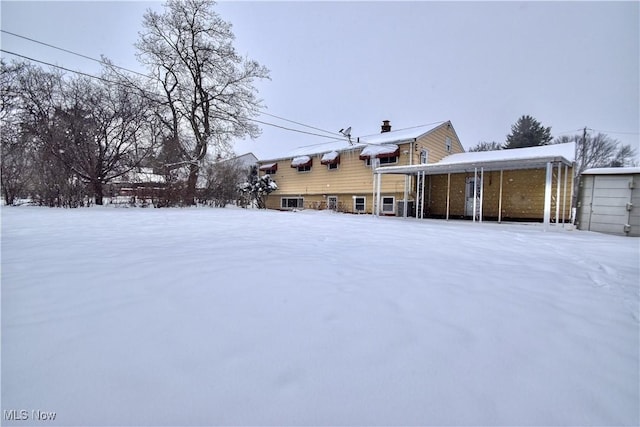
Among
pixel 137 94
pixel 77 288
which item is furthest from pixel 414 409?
pixel 137 94

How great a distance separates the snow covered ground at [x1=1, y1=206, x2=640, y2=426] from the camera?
107cm

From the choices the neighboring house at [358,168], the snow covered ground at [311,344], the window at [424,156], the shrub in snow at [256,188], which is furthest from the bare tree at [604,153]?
the snow covered ground at [311,344]

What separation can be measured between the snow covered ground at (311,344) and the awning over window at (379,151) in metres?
11.9

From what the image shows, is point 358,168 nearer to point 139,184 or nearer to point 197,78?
point 197,78

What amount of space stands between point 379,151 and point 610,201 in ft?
29.2

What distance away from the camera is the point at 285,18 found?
2262 cm

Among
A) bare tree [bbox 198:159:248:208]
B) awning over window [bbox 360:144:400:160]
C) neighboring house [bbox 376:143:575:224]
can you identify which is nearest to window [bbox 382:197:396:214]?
neighboring house [bbox 376:143:575:224]

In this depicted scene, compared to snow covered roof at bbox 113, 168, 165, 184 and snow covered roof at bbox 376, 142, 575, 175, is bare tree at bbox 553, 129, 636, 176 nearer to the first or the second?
snow covered roof at bbox 376, 142, 575, 175

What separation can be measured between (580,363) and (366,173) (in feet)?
48.2

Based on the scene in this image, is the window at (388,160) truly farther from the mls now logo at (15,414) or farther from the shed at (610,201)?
the mls now logo at (15,414)

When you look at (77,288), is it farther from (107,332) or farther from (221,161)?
(221,161)

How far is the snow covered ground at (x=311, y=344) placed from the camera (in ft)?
3.52

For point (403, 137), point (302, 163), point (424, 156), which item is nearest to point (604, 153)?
point (424, 156)

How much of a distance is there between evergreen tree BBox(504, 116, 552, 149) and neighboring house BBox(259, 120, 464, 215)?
11.4m
